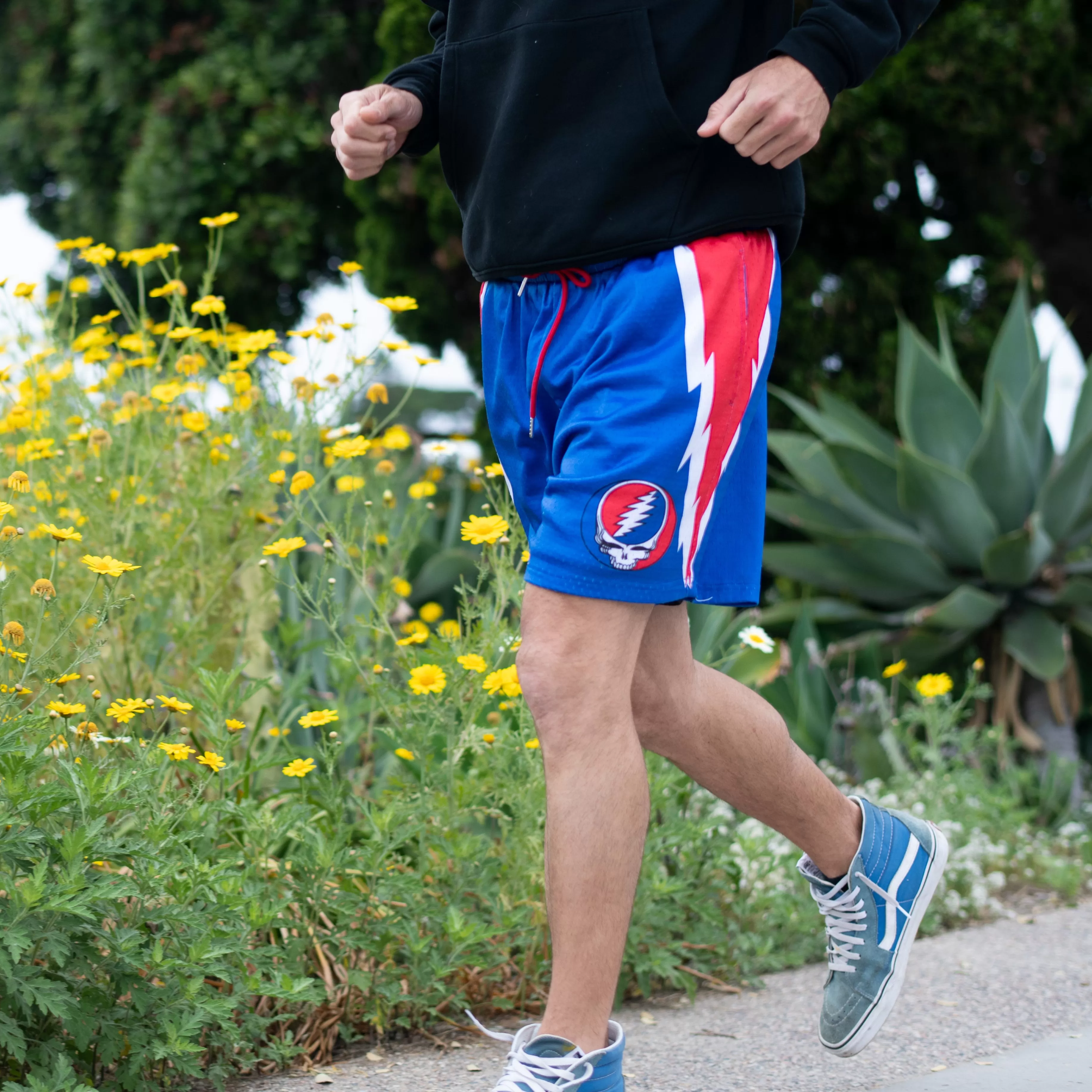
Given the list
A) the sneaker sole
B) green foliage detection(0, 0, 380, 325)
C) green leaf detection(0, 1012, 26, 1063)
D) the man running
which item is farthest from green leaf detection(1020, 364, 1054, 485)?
green foliage detection(0, 0, 380, 325)

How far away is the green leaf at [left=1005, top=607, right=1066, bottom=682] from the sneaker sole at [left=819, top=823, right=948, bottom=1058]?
226 centimetres

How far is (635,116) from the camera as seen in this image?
1.79 metres

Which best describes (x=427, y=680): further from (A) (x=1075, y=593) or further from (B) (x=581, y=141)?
(A) (x=1075, y=593)

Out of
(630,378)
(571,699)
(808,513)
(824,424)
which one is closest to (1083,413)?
(824,424)

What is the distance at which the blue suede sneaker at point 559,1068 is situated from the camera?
1.62 meters

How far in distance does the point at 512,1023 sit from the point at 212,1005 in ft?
2.35

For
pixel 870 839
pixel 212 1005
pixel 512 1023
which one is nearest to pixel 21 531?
pixel 212 1005

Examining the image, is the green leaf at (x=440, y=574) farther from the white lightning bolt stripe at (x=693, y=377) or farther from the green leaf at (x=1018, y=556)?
the white lightning bolt stripe at (x=693, y=377)

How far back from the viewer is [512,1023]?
92.0 inches

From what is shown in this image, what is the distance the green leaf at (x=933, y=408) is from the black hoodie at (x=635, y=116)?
3.14 meters

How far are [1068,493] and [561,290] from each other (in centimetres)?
328

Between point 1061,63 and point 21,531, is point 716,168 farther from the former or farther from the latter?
point 1061,63

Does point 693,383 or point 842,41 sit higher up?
point 842,41

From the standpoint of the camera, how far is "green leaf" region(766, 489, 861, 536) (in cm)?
492
